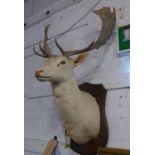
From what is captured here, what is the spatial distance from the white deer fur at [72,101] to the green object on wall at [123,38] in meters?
0.27

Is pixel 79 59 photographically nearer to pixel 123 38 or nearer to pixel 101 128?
pixel 123 38

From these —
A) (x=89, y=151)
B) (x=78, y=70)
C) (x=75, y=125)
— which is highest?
(x=78, y=70)

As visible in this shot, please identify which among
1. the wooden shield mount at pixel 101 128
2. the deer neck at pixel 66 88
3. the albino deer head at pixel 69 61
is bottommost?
the wooden shield mount at pixel 101 128

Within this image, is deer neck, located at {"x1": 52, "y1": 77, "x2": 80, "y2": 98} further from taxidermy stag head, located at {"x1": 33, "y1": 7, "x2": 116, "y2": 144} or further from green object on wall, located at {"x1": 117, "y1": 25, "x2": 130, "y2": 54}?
green object on wall, located at {"x1": 117, "y1": 25, "x2": 130, "y2": 54}

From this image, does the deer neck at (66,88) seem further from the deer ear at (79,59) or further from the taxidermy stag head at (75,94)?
the deer ear at (79,59)

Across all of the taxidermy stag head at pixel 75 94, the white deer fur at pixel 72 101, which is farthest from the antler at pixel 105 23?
the white deer fur at pixel 72 101

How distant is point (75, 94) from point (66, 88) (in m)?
0.06

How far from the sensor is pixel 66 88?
145cm

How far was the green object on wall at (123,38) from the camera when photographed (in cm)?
131
